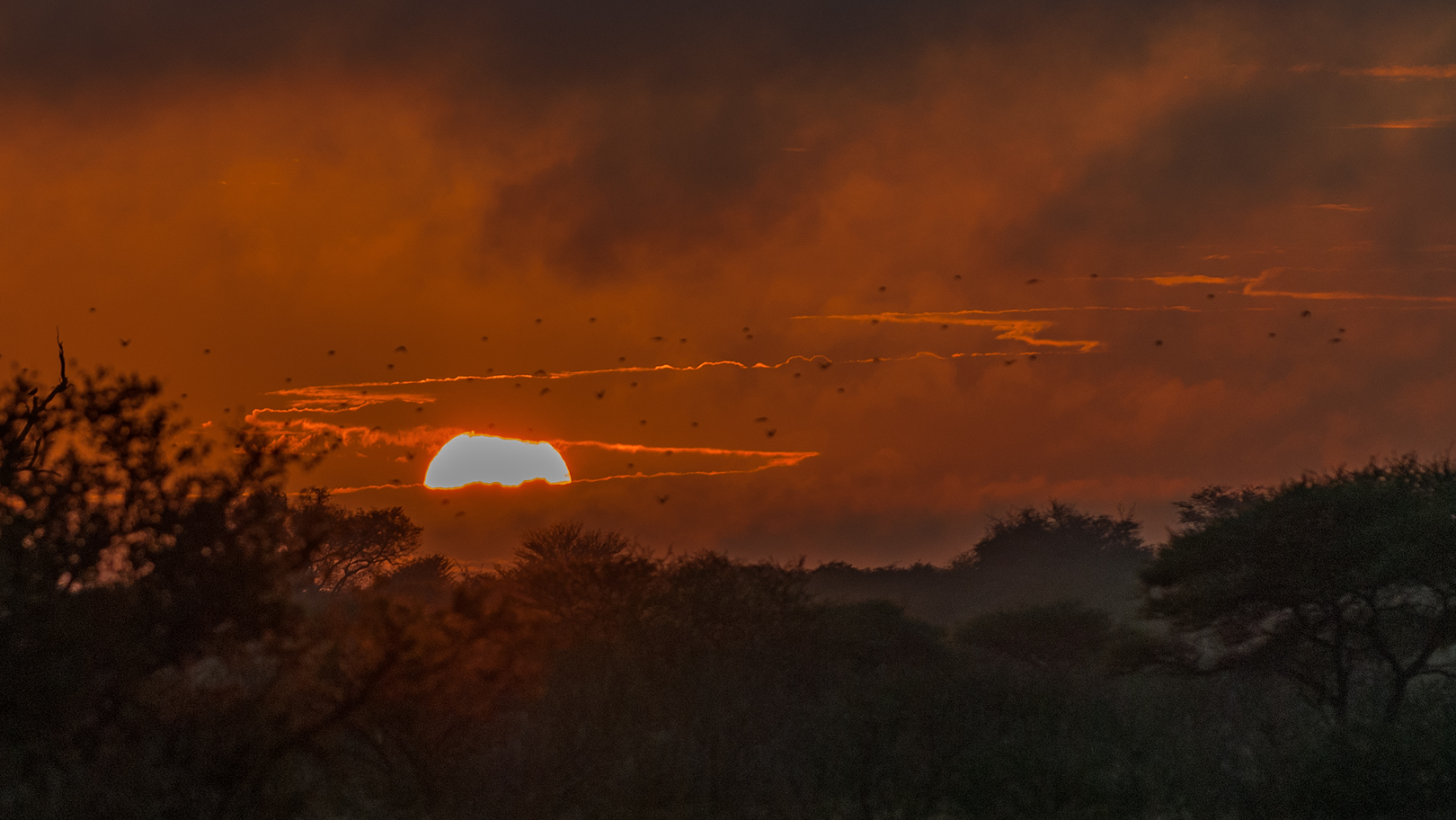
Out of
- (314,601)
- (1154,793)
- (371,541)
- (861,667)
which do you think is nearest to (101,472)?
(1154,793)

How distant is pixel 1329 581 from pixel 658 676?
16.5m

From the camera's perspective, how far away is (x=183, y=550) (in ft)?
49.6

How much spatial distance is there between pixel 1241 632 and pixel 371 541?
169 ft

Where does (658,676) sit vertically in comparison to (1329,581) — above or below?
below

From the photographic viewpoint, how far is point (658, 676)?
32.7 meters

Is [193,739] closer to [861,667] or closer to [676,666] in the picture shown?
[676,666]

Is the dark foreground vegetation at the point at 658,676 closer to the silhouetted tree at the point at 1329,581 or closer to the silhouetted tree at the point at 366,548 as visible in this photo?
the silhouetted tree at the point at 1329,581

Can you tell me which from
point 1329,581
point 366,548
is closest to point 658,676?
point 1329,581

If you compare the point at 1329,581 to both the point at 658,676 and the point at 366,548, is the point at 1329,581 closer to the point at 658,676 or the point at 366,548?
the point at 658,676

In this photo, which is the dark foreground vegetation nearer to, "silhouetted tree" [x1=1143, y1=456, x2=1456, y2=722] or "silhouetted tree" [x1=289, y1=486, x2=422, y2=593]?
"silhouetted tree" [x1=1143, y1=456, x2=1456, y2=722]

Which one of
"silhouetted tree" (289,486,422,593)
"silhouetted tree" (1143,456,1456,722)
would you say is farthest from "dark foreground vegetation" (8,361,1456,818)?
"silhouetted tree" (289,486,422,593)

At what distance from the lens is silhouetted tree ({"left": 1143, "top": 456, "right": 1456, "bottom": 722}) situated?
2694 centimetres

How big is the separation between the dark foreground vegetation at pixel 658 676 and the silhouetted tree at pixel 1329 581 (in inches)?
3.3

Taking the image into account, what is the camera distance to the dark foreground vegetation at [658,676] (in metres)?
14.4
